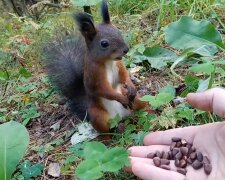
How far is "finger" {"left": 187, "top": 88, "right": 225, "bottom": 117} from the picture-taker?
182cm

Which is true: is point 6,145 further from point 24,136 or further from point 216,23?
point 216,23

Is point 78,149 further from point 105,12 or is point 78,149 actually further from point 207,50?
point 207,50

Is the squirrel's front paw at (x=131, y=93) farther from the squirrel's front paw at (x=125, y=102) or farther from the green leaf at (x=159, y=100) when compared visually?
the green leaf at (x=159, y=100)

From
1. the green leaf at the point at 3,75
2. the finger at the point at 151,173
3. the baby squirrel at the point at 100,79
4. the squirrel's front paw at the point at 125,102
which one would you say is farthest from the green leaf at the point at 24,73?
the finger at the point at 151,173

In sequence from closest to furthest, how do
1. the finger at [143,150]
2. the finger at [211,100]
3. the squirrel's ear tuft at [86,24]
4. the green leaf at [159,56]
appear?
the finger at [211,100] < the finger at [143,150] < the squirrel's ear tuft at [86,24] < the green leaf at [159,56]

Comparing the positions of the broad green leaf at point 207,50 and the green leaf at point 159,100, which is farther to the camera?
the broad green leaf at point 207,50

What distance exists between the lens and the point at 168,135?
2.04 meters

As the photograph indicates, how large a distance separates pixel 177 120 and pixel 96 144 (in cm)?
59

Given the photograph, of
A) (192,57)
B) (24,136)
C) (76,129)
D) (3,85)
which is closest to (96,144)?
(24,136)

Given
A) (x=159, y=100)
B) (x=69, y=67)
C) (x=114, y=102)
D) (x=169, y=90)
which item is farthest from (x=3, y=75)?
(x=159, y=100)

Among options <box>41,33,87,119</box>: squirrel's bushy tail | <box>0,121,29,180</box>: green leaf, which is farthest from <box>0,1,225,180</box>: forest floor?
<box>0,121,29,180</box>: green leaf

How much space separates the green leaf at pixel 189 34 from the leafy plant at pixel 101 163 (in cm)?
81

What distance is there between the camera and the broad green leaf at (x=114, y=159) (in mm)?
1693

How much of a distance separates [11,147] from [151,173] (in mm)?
604
